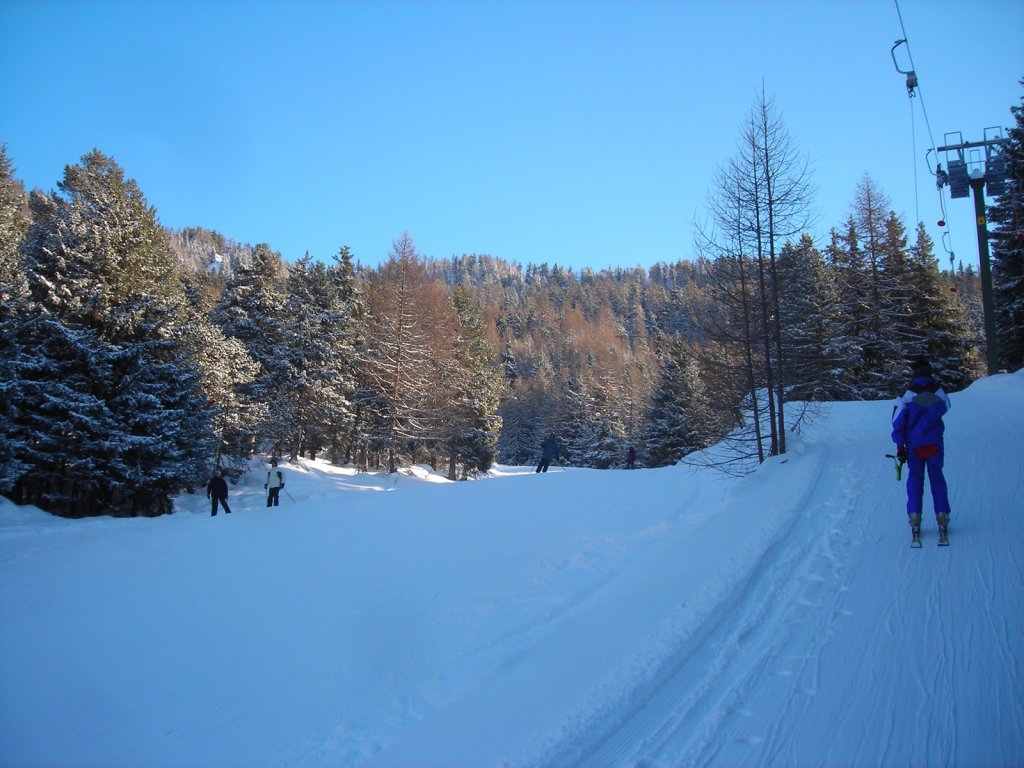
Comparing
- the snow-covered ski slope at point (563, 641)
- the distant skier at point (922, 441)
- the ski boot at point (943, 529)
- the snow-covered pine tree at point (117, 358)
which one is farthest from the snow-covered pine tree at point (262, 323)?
the ski boot at point (943, 529)

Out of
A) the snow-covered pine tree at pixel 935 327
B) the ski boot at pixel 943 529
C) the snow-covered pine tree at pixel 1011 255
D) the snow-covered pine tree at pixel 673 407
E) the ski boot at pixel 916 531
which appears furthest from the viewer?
the snow-covered pine tree at pixel 673 407

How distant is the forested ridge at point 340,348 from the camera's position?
43.7ft

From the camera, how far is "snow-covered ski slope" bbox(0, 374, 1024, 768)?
12.1 ft

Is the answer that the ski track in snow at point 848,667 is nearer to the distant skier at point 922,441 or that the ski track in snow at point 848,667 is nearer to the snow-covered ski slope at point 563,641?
the snow-covered ski slope at point 563,641

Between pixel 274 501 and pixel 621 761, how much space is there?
1476cm

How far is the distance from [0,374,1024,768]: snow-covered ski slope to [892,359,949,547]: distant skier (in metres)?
0.38

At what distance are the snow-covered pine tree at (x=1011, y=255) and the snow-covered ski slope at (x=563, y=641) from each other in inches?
762

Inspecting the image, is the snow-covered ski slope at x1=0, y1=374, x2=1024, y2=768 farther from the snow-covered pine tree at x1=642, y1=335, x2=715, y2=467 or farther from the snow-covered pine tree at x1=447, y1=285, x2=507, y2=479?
the snow-covered pine tree at x1=642, y1=335, x2=715, y2=467

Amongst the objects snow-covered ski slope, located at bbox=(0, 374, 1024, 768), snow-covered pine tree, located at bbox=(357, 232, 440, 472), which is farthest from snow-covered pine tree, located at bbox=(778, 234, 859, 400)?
snow-covered pine tree, located at bbox=(357, 232, 440, 472)

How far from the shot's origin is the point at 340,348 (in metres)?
30.1

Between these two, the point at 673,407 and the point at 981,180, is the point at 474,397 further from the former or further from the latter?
the point at 981,180

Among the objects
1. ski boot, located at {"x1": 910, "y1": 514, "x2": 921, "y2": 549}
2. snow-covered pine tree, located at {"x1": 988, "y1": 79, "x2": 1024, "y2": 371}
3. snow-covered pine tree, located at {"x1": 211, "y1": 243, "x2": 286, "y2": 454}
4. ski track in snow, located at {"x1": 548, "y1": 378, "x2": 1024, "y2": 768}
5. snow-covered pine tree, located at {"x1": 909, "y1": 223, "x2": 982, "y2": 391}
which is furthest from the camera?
snow-covered pine tree, located at {"x1": 211, "y1": 243, "x2": 286, "y2": 454}

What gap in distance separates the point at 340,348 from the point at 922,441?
90.9ft

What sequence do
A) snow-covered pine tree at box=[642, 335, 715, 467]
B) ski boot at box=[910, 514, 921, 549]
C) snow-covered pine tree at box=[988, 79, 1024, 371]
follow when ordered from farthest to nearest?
snow-covered pine tree at box=[642, 335, 715, 467], snow-covered pine tree at box=[988, 79, 1024, 371], ski boot at box=[910, 514, 921, 549]
